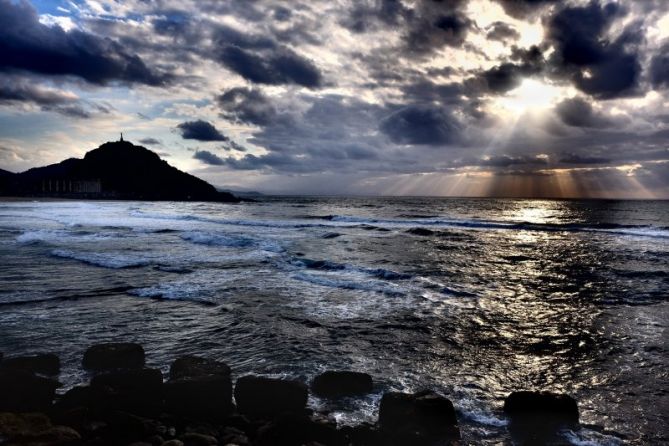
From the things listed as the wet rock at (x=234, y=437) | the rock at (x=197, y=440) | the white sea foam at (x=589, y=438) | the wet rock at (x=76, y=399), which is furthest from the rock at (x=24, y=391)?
the white sea foam at (x=589, y=438)

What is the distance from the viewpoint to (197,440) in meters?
4.88

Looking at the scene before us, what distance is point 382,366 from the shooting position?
7.59m

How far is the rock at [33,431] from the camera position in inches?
178

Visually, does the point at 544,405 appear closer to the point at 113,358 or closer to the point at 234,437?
the point at 234,437

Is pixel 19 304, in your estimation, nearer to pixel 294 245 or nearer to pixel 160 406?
pixel 160 406

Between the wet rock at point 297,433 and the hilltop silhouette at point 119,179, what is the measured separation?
15288 centimetres

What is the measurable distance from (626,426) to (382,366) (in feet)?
12.0

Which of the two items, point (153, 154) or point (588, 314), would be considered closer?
point (588, 314)

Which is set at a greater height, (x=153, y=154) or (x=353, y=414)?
(x=153, y=154)

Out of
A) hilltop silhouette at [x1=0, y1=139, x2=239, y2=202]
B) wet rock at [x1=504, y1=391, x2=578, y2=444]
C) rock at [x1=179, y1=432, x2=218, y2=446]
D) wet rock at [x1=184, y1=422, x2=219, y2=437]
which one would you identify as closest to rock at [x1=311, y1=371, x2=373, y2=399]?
wet rock at [x1=184, y1=422, x2=219, y2=437]

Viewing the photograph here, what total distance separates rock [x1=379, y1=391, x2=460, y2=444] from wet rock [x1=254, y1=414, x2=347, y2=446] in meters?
0.70

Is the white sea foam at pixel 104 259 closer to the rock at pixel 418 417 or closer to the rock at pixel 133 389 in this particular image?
the rock at pixel 133 389

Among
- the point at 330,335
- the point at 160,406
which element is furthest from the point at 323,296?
the point at 160,406

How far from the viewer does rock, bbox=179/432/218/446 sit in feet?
15.9
